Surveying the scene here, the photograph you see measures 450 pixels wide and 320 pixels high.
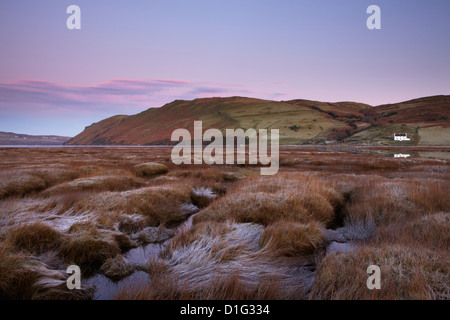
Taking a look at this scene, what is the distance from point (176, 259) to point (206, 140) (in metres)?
166

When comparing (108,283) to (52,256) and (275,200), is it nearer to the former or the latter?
(52,256)

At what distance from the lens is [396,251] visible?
4297 mm

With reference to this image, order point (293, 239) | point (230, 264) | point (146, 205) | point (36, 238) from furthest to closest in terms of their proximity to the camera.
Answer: point (146, 205) < point (293, 239) < point (36, 238) < point (230, 264)

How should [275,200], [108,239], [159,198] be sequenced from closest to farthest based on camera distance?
1. [108,239]
2. [275,200]
3. [159,198]

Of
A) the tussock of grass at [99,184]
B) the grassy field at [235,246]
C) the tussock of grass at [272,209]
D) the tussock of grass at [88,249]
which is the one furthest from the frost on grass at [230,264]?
the tussock of grass at [99,184]

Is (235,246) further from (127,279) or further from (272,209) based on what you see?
(272,209)

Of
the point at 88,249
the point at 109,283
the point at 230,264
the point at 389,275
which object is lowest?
the point at 109,283

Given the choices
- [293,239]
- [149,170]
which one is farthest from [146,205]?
[149,170]

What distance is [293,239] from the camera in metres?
5.67

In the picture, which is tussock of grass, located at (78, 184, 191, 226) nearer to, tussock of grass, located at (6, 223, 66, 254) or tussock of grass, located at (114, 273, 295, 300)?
tussock of grass, located at (6, 223, 66, 254)

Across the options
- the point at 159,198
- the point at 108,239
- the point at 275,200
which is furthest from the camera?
the point at 159,198

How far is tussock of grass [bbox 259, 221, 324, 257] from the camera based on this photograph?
17.8ft

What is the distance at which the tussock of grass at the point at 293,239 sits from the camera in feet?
17.8
